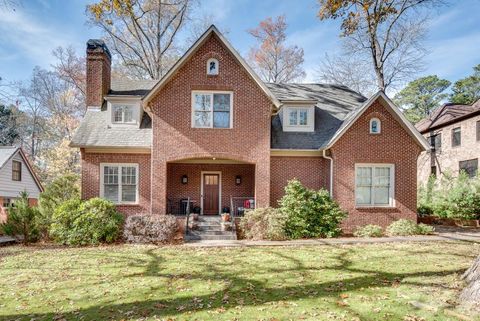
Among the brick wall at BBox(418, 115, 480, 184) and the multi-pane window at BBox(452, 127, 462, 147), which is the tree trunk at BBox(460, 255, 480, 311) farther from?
the multi-pane window at BBox(452, 127, 462, 147)

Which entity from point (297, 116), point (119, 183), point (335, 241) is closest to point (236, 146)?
point (297, 116)

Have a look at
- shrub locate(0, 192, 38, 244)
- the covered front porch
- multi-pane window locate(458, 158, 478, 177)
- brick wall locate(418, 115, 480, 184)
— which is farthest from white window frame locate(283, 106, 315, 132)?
multi-pane window locate(458, 158, 478, 177)

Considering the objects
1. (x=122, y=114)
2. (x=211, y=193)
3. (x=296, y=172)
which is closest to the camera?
(x=296, y=172)

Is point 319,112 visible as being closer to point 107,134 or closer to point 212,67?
point 212,67

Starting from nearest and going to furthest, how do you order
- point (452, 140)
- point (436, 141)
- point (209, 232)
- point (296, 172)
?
1. point (209, 232)
2. point (296, 172)
3. point (452, 140)
4. point (436, 141)

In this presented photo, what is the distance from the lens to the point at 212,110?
14312 mm

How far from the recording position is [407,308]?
17.5ft

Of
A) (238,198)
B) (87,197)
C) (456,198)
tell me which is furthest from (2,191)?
(456,198)

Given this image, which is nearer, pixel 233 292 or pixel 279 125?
pixel 233 292

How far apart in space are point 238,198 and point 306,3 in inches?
383

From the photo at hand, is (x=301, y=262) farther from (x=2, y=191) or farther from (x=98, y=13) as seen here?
(x=2, y=191)

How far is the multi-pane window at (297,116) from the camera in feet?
52.2

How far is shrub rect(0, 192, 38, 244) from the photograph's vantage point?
1261 centimetres

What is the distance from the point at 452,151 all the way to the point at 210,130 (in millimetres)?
20221
